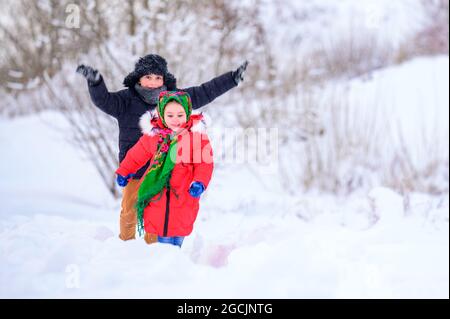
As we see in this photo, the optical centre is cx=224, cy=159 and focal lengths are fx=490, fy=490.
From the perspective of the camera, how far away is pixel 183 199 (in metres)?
1.54

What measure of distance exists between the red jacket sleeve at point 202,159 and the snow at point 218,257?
26 centimetres

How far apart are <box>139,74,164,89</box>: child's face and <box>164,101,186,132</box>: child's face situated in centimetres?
11

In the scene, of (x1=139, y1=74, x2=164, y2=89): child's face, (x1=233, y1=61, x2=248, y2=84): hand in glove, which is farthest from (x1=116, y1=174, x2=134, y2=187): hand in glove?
(x1=233, y1=61, x2=248, y2=84): hand in glove

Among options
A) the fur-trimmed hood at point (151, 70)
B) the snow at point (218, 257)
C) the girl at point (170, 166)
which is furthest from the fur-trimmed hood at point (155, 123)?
the snow at point (218, 257)

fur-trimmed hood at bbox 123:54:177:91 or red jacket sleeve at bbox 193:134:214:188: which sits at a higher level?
fur-trimmed hood at bbox 123:54:177:91

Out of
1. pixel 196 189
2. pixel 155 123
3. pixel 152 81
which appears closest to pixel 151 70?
pixel 152 81

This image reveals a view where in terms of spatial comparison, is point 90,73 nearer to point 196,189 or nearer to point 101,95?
point 101,95

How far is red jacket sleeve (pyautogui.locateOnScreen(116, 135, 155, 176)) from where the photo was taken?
4.71 feet

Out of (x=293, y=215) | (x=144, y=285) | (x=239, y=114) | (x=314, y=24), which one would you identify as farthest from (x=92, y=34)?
(x=314, y=24)

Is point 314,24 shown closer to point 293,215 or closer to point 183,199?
point 293,215

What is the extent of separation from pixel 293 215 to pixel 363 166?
6.23ft

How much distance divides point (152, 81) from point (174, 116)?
143 mm

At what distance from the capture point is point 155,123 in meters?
1.44

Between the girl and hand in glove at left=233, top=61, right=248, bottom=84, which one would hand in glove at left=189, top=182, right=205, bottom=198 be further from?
hand in glove at left=233, top=61, right=248, bottom=84
